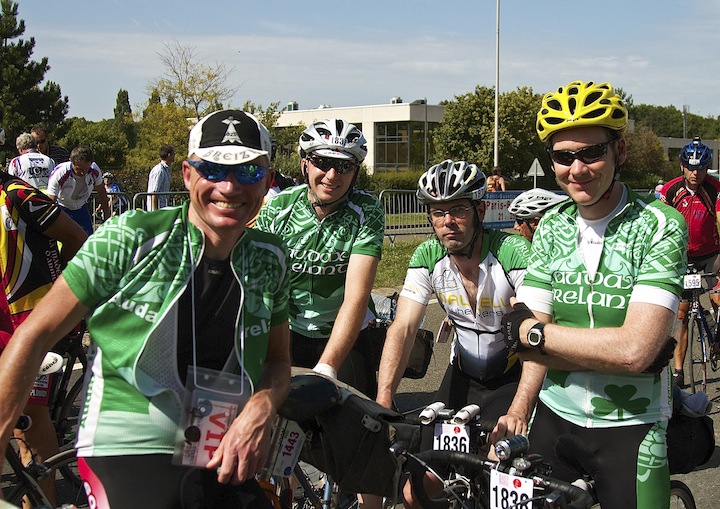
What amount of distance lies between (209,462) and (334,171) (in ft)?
7.19

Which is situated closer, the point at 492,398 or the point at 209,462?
the point at 209,462

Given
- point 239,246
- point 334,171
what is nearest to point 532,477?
point 239,246

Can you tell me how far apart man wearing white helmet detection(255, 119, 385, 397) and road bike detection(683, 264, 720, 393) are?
4880 millimetres

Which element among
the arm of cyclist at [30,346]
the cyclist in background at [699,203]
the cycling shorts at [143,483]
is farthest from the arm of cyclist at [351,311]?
the cyclist in background at [699,203]

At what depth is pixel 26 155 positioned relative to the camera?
994 centimetres

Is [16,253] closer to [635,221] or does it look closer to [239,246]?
[239,246]

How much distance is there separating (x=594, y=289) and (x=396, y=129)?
6672 centimetres

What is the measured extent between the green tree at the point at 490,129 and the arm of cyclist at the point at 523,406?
46676 millimetres

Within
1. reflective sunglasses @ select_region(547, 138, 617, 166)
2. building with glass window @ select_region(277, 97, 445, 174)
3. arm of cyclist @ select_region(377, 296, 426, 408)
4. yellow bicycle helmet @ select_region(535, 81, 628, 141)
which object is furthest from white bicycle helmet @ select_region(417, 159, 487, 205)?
building with glass window @ select_region(277, 97, 445, 174)

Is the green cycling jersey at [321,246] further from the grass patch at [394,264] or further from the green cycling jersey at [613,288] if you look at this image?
the grass patch at [394,264]

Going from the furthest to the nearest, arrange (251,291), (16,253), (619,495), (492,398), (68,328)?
(16,253), (492,398), (619,495), (251,291), (68,328)

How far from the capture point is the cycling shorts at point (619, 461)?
10.00 feet

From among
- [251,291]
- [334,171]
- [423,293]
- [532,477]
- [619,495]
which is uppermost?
[334,171]

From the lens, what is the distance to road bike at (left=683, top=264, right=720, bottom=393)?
26.5 ft
